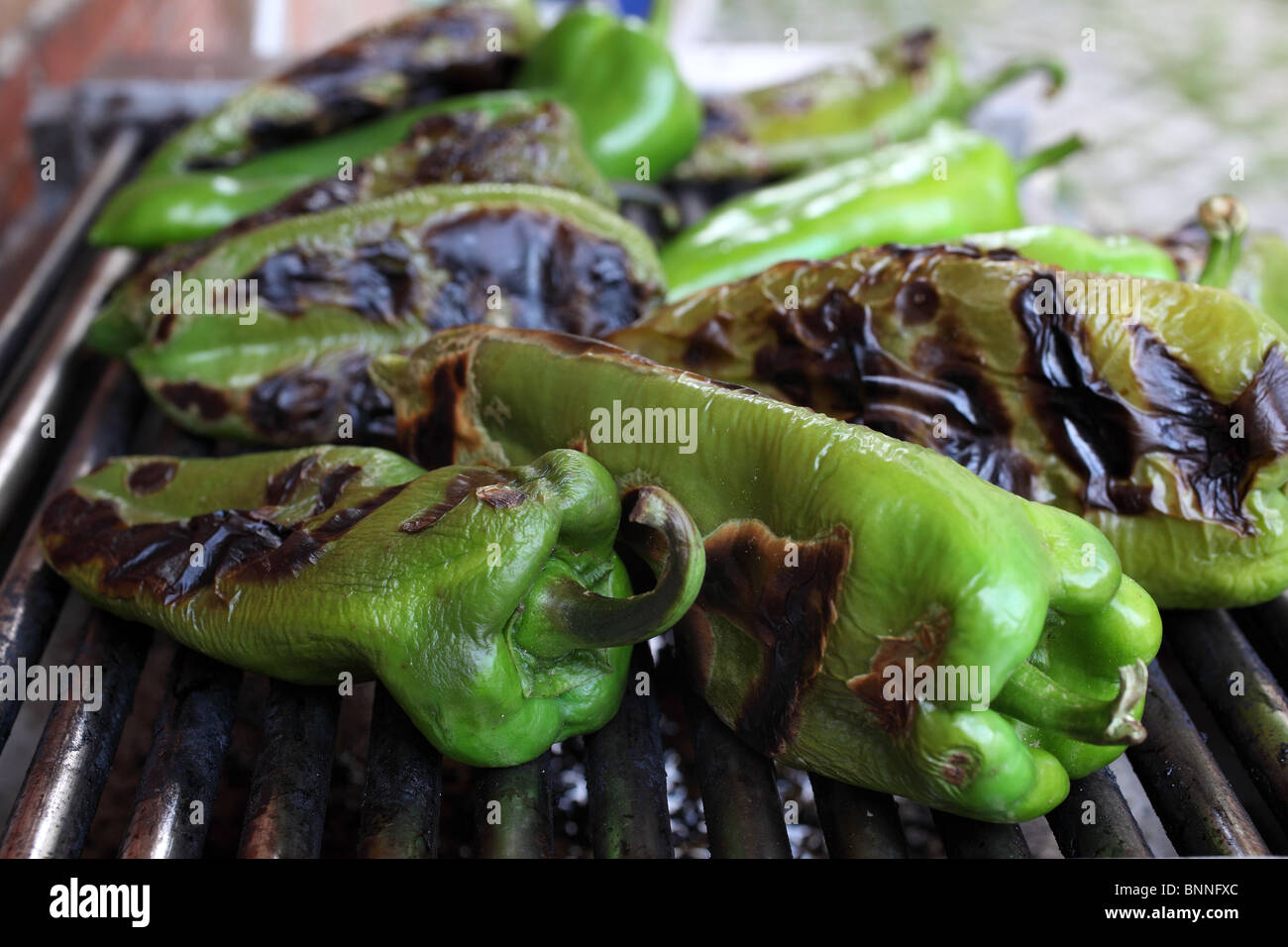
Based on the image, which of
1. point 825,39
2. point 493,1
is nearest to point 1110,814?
point 493,1

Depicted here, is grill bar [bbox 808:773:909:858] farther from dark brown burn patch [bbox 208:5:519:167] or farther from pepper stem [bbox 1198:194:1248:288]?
dark brown burn patch [bbox 208:5:519:167]

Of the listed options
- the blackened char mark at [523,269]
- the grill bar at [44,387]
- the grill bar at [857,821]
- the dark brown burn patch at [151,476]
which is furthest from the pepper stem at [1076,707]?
the grill bar at [44,387]

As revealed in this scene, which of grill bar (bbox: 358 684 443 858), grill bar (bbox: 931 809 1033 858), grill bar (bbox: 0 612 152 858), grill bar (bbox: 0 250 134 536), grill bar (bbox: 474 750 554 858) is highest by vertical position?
grill bar (bbox: 931 809 1033 858)

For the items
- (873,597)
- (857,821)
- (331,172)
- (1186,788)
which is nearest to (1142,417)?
(1186,788)

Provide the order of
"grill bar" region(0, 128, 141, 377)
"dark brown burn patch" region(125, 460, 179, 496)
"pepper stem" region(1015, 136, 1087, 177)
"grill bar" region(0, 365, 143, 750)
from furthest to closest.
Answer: "pepper stem" region(1015, 136, 1087, 177) → "grill bar" region(0, 128, 141, 377) → "dark brown burn patch" region(125, 460, 179, 496) → "grill bar" region(0, 365, 143, 750)

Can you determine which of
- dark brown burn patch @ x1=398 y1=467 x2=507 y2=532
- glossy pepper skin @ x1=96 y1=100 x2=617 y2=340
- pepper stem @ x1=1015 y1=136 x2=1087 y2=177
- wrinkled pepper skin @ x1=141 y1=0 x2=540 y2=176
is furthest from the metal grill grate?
Answer: wrinkled pepper skin @ x1=141 y1=0 x2=540 y2=176

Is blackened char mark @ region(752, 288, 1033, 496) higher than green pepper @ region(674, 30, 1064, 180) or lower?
higher

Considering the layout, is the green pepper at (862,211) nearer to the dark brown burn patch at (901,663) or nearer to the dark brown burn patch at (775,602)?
the dark brown burn patch at (775,602)
